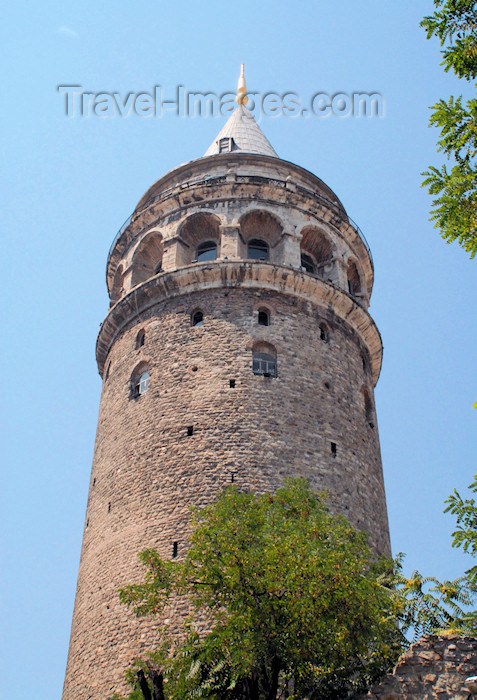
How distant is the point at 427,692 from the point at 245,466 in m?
6.86

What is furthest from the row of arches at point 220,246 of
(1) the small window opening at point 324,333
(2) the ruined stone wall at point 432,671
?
(2) the ruined stone wall at point 432,671

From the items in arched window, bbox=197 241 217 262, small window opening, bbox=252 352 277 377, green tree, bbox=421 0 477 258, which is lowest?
green tree, bbox=421 0 477 258

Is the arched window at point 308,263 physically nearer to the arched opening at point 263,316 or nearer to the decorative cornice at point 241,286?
the decorative cornice at point 241,286

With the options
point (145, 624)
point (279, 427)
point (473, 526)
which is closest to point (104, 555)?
point (145, 624)

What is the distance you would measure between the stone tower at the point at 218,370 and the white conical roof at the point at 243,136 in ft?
2.43

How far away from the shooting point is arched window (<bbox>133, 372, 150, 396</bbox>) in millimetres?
19656

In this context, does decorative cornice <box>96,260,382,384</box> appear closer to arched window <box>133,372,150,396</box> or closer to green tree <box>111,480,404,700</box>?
arched window <box>133,372,150,396</box>

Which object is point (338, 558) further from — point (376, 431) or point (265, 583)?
point (376, 431)

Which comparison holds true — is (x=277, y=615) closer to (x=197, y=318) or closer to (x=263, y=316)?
(x=263, y=316)

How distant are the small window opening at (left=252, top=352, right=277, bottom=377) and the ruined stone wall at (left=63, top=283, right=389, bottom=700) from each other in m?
0.26

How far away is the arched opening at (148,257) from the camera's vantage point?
75.7 ft

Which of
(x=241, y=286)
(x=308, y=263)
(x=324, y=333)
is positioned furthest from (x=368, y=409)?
(x=308, y=263)

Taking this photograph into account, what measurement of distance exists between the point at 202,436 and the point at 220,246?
20.5ft

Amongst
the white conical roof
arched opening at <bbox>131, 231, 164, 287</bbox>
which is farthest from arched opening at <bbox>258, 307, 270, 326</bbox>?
the white conical roof
